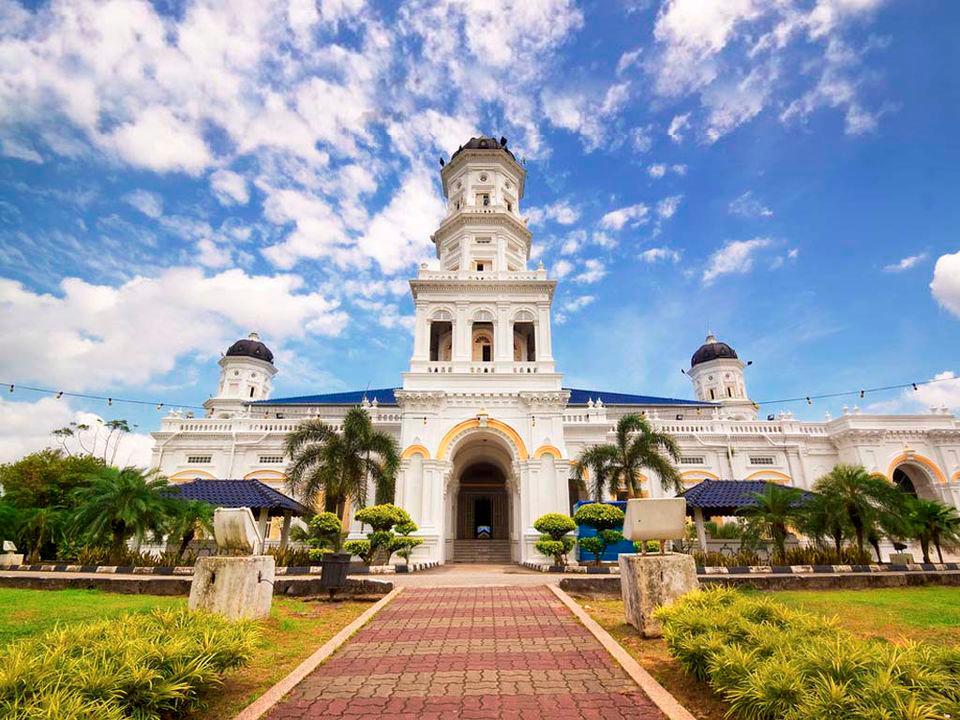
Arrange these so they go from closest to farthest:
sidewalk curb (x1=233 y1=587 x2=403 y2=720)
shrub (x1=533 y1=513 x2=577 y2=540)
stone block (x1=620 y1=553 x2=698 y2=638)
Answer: sidewalk curb (x1=233 y1=587 x2=403 y2=720)
stone block (x1=620 y1=553 x2=698 y2=638)
shrub (x1=533 y1=513 x2=577 y2=540)

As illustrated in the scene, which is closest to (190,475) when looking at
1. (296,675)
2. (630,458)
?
(630,458)

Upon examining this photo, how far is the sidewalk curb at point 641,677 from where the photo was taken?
4766 mm

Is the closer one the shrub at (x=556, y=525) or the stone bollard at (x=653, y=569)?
the stone bollard at (x=653, y=569)

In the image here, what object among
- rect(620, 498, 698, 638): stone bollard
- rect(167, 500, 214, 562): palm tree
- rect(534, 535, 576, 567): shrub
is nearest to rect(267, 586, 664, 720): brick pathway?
rect(620, 498, 698, 638): stone bollard

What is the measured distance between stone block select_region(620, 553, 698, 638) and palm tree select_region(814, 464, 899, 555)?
526 inches

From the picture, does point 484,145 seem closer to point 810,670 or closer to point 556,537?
point 556,537

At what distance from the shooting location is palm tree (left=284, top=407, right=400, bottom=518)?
70.0ft

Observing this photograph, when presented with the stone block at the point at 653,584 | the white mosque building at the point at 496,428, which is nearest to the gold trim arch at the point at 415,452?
the white mosque building at the point at 496,428

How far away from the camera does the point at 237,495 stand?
20438mm

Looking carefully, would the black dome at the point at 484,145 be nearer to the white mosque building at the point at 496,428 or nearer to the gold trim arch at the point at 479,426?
the white mosque building at the point at 496,428

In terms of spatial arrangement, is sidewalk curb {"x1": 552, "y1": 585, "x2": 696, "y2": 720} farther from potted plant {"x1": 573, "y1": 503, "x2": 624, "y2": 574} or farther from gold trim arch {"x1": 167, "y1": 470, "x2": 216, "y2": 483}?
gold trim arch {"x1": 167, "y1": 470, "x2": 216, "y2": 483}

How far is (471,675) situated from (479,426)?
19.2 m

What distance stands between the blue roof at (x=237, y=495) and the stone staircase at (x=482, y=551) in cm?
818

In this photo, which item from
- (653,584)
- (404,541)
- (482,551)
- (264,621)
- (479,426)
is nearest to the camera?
(653,584)
